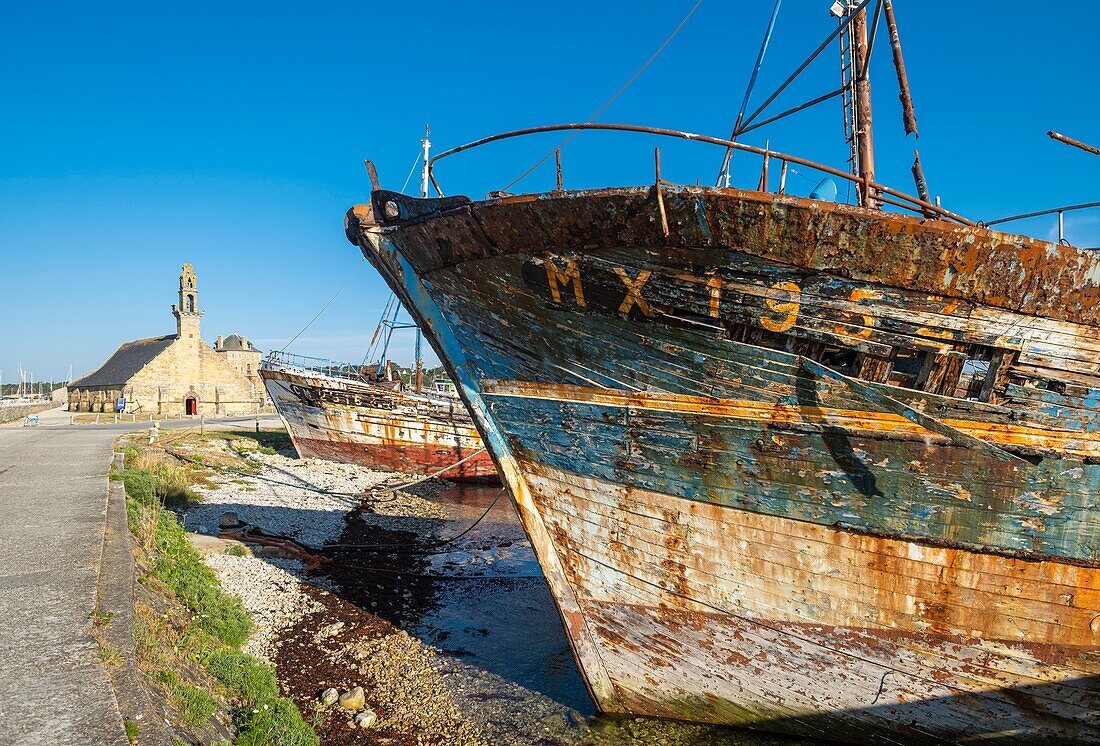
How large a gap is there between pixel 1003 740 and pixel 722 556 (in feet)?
6.84

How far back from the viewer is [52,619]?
4.82 metres

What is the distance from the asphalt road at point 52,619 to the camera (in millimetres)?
3547

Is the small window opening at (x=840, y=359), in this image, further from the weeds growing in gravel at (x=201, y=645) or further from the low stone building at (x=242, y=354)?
the low stone building at (x=242, y=354)

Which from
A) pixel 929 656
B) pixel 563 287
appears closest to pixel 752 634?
pixel 929 656

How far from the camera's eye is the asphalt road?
11.6ft

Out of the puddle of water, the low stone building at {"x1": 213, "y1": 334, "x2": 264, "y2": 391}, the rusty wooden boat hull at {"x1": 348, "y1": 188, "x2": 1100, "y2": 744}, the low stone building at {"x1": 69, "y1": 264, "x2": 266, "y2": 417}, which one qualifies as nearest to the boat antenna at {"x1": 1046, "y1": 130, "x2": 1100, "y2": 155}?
the rusty wooden boat hull at {"x1": 348, "y1": 188, "x2": 1100, "y2": 744}

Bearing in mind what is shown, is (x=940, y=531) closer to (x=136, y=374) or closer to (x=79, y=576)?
(x=79, y=576)

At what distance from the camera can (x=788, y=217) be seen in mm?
3611

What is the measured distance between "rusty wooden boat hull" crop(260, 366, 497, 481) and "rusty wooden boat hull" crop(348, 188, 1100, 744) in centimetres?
1476

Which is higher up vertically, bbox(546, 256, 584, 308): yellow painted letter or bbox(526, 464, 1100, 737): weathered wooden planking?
bbox(546, 256, 584, 308): yellow painted letter

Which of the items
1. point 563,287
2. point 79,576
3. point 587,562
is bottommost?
point 79,576

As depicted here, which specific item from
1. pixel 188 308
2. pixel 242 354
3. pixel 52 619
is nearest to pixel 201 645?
pixel 52 619

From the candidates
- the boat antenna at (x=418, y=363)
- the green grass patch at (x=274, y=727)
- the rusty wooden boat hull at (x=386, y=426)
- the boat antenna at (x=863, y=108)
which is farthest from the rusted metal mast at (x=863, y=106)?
the boat antenna at (x=418, y=363)

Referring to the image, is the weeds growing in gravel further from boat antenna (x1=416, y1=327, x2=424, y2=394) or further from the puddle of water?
boat antenna (x1=416, y1=327, x2=424, y2=394)
